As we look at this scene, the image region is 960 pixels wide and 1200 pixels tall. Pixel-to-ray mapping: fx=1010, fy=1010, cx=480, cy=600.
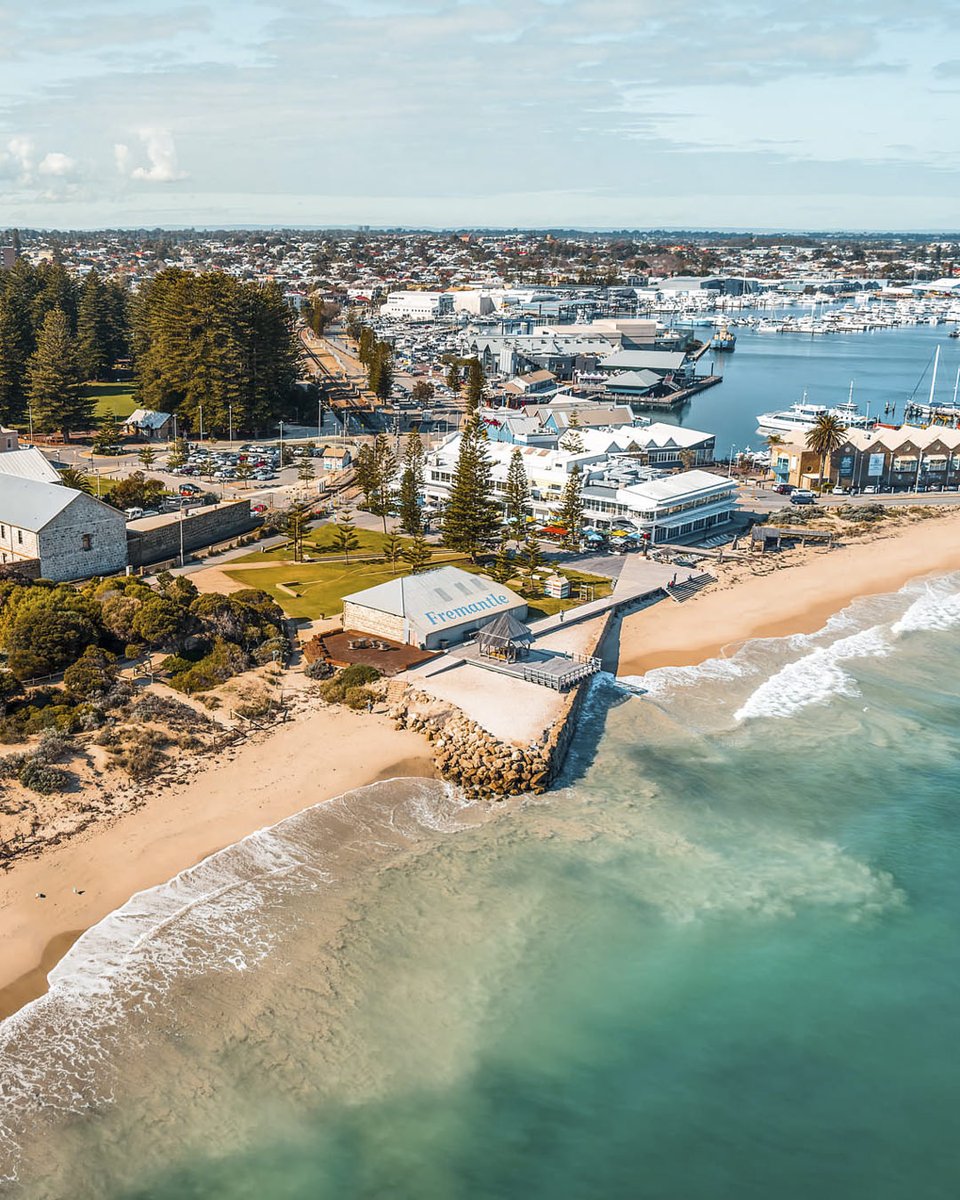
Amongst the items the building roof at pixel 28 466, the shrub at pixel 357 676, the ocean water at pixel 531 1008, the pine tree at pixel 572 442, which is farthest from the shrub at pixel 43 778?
the pine tree at pixel 572 442

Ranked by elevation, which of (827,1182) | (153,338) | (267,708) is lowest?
(827,1182)

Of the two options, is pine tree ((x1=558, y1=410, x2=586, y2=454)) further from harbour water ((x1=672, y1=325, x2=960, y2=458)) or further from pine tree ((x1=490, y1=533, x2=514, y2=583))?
harbour water ((x1=672, y1=325, x2=960, y2=458))

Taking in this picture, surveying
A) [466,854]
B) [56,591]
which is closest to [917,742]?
[466,854]

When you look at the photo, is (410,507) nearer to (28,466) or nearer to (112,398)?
(28,466)

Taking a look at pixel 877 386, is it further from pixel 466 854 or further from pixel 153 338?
pixel 466 854

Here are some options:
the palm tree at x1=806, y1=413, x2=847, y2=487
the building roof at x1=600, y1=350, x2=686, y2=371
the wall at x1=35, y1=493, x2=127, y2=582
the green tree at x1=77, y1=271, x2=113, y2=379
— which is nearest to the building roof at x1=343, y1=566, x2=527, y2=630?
the wall at x1=35, y1=493, x2=127, y2=582

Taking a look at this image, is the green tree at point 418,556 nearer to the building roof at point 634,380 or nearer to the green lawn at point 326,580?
the green lawn at point 326,580

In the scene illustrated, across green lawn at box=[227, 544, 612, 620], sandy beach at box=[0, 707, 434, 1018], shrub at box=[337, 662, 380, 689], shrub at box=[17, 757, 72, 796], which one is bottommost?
sandy beach at box=[0, 707, 434, 1018]
